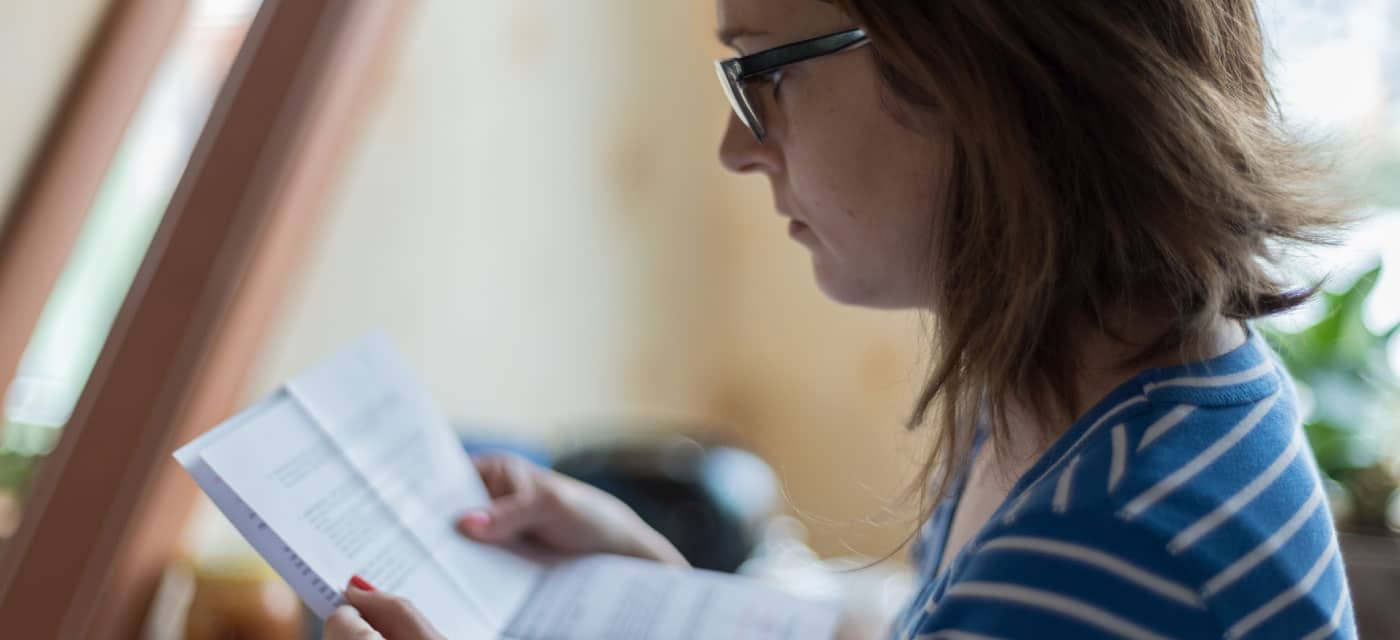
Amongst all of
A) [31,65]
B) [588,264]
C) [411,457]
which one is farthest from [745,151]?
[588,264]

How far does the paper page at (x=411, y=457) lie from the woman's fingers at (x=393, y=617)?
5.0 inches

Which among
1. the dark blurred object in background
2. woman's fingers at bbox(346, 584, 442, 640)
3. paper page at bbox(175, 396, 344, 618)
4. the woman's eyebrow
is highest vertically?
the woman's eyebrow

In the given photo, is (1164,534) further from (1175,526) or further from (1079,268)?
(1079,268)

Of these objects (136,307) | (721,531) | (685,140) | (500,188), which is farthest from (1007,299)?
(685,140)

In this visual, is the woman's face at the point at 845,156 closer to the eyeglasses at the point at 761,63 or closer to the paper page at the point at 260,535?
the eyeglasses at the point at 761,63

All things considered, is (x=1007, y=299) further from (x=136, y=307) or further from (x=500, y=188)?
(x=500, y=188)

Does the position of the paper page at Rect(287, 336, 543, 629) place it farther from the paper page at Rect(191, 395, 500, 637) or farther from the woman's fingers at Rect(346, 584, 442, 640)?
the woman's fingers at Rect(346, 584, 442, 640)

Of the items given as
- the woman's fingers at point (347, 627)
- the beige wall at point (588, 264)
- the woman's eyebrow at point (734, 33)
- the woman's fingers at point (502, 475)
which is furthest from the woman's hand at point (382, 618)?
the beige wall at point (588, 264)

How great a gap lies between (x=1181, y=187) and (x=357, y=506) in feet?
1.67

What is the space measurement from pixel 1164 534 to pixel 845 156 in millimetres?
274

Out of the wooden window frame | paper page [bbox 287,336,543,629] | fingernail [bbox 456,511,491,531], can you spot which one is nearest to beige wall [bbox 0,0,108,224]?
the wooden window frame

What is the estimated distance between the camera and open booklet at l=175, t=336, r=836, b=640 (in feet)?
2.13

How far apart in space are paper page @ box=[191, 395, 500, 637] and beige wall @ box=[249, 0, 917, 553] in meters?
0.66

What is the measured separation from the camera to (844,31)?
24.9 inches
